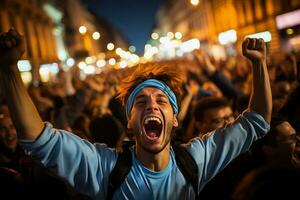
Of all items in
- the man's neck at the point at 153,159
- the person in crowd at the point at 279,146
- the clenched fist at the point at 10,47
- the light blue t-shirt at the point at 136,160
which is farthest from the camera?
the person in crowd at the point at 279,146

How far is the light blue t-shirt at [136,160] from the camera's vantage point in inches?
96.9

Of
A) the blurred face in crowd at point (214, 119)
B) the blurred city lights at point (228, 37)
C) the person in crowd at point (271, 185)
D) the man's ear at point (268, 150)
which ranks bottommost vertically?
the man's ear at point (268, 150)

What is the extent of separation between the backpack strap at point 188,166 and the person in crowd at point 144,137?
0.03m

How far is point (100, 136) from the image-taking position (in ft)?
18.8

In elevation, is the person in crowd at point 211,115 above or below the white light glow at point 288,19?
below

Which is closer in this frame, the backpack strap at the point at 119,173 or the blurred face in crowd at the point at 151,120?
the backpack strap at the point at 119,173

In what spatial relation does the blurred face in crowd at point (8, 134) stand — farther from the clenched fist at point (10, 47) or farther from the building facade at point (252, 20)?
the building facade at point (252, 20)

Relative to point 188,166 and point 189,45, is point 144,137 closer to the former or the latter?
point 188,166

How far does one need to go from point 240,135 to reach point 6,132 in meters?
3.54

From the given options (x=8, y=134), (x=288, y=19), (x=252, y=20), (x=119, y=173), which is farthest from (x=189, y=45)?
(x=119, y=173)

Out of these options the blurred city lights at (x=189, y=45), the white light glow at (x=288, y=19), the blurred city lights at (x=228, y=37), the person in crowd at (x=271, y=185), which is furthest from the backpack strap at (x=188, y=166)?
the blurred city lights at (x=189, y=45)

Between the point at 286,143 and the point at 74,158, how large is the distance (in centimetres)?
215

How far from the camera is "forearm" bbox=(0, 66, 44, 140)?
7.73ft

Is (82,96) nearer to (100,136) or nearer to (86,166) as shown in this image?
(100,136)
